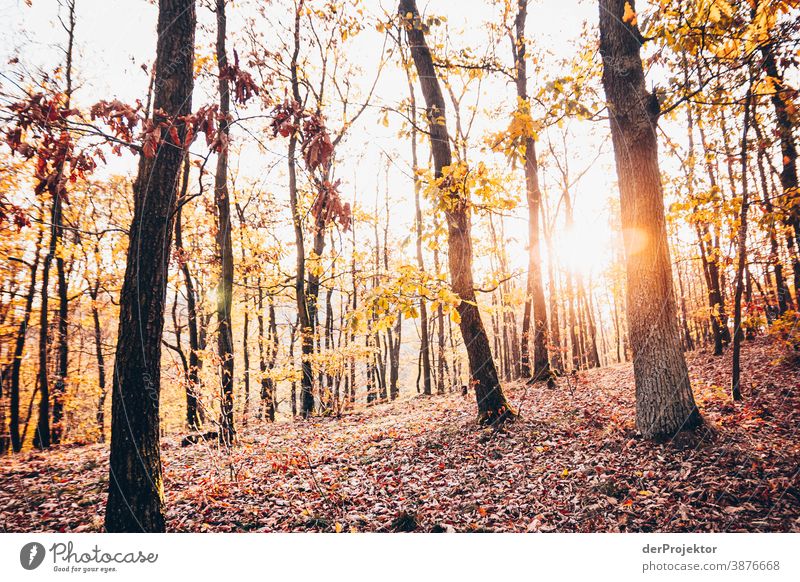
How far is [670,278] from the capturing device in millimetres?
4227

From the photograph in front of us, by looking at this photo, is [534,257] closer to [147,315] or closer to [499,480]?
[499,480]

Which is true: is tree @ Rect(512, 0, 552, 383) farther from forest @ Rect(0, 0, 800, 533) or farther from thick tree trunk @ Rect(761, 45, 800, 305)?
thick tree trunk @ Rect(761, 45, 800, 305)

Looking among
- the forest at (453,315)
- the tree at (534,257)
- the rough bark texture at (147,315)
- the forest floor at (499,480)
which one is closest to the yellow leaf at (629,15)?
the forest at (453,315)

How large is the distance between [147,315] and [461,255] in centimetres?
439

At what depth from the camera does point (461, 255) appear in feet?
18.5

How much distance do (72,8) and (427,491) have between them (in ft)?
23.7

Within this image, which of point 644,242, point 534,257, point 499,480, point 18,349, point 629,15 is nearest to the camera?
point 629,15

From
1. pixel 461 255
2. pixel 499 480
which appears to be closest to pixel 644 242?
pixel 461 255

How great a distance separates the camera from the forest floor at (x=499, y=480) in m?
3.11

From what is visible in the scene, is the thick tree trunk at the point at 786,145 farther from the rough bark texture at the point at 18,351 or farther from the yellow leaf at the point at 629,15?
the rough bark texture at the point at 18,351

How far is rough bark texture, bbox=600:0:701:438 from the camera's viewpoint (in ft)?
13.6

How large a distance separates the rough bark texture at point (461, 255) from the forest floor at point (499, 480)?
1.92ft
